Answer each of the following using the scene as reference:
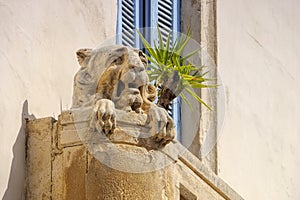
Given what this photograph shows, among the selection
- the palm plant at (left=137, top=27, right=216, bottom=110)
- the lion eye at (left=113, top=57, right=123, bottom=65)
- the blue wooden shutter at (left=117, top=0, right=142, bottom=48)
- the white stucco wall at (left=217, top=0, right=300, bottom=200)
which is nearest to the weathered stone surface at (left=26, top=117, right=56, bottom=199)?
the lion eye at (left=113, top=57, right=123, bottom=65)

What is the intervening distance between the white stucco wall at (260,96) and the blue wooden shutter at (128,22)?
841 mm

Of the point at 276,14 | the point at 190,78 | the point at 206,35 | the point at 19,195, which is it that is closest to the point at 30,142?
the point at 19,195

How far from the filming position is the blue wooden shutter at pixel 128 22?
7461 mm

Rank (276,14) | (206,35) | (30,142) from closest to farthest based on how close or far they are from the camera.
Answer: (30,142) → (206,35) → (276,14)

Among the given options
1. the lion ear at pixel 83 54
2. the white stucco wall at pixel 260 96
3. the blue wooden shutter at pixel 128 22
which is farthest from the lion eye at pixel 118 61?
the white stucco wall at pixel 260 96

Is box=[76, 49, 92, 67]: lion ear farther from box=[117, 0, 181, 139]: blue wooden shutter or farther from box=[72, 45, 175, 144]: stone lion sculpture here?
box=[117, 0, 181, 139]: blue wooden shutter

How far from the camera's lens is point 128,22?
7.78 m

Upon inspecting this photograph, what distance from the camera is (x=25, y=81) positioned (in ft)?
20.8

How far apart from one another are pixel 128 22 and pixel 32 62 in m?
1.45

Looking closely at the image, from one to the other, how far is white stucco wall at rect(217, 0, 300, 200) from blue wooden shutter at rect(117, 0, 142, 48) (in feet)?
2.76

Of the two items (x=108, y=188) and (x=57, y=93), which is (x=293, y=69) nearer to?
(x=57, y=93)

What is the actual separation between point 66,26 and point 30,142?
0.82 m

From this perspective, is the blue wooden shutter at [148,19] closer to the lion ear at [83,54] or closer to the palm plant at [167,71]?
the palm plant at [167,71]

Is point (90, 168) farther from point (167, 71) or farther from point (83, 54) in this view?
Answer: point (167, 71)
